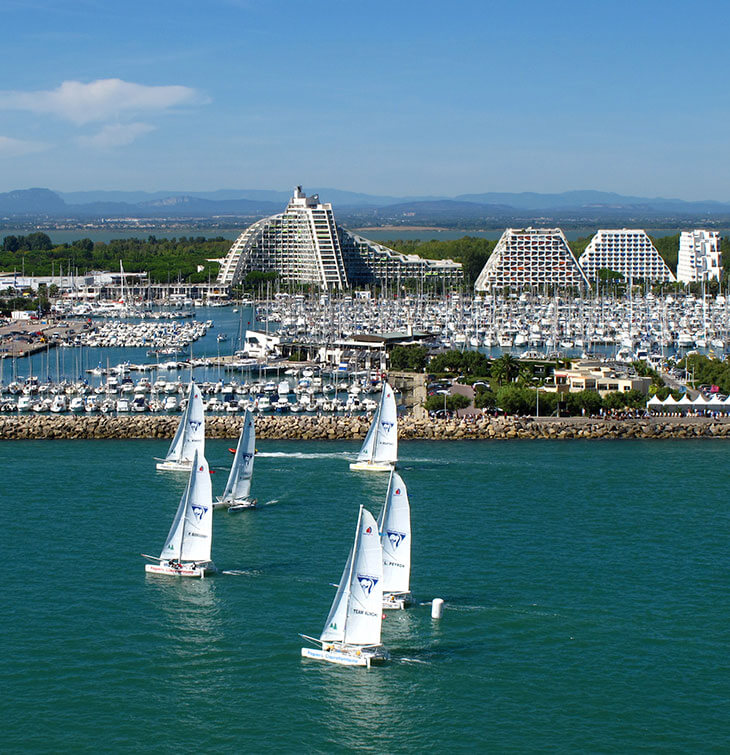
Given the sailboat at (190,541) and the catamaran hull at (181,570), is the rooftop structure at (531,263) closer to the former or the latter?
the sailboat at (190,541)

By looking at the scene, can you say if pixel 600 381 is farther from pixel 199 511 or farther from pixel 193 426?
pixel 199 511

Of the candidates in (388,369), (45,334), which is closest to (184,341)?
(45,334)

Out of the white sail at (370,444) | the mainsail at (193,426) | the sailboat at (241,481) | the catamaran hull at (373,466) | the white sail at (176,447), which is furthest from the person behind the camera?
the white sail at (176,447)

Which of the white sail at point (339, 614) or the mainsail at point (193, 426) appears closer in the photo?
the white sail at point (339, 614)

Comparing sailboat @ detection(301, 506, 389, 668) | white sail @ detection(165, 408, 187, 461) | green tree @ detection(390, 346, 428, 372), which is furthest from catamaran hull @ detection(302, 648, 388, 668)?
green tree @ detection(390, 346, 428, 372)

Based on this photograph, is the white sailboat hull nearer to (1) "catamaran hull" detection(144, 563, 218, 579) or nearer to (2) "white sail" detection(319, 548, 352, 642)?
(1) "catamaran hull" detection(144, 563, 218, 579)

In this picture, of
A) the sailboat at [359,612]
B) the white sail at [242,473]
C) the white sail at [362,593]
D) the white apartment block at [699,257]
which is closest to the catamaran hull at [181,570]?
the sailboat at [359,612]

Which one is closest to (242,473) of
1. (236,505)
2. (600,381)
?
(236,505)
